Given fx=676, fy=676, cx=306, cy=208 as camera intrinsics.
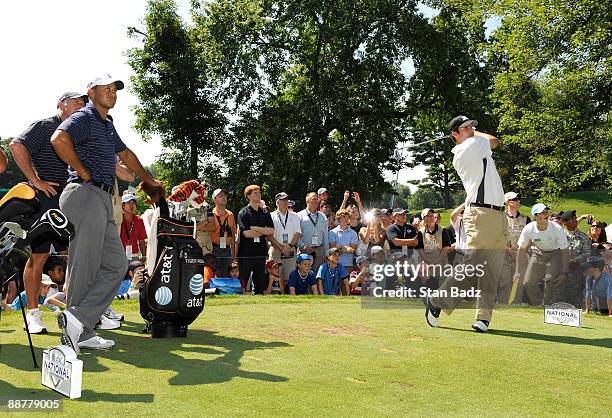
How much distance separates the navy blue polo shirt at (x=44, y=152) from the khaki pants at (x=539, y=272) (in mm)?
9101

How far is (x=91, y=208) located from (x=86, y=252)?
375 millimetres

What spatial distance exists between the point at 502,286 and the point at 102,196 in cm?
946

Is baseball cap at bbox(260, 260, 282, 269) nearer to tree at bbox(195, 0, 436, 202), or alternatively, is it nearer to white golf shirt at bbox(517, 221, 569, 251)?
white golf shirt at bbox(517, 221, 569, 251)

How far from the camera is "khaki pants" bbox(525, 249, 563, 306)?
41.6 ft

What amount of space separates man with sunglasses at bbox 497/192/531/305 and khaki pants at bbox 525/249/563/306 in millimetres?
179

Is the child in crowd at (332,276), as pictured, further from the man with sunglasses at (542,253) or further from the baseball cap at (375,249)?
the man with sunglasses at (542,253)

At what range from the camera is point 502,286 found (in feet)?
43.6

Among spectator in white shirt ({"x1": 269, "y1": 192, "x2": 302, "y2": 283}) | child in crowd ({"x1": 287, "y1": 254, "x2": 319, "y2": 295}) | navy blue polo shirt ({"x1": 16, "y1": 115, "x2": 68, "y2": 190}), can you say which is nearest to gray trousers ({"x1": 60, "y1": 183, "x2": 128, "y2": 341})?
navy blue polo shirt ({"x1": 16, "y1": 115, "x2": 68, "y2": 190})

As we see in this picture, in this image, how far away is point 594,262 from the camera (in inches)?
502

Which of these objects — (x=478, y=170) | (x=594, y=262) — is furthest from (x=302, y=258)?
(x=478, y=170)

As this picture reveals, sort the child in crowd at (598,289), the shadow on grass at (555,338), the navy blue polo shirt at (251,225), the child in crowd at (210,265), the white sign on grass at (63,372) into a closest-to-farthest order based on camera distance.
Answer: the white sign on grass at (63,372) → the shadow on grass at (555,338) → the child in crowd at (598,289) → the child in crowd at (210,265) → the navy blue polo shirt at (251,225)

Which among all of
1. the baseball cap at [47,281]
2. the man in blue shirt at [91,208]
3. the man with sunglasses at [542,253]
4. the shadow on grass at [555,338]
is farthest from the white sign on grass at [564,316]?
the baseball cap at [47,281]

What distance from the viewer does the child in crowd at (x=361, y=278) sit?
12.7 meters

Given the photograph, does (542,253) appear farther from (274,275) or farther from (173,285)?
(173,285)
